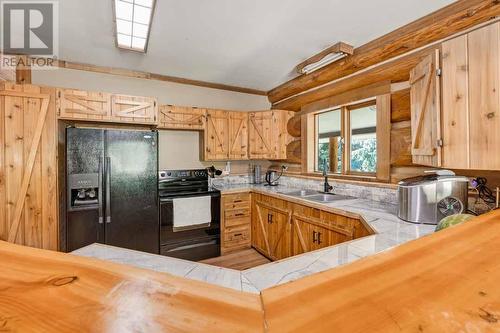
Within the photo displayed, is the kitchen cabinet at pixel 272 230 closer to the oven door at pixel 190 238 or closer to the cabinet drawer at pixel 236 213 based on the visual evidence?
the cabinet drawer at pixel 236 213

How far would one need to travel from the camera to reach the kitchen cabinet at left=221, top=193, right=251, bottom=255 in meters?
3.23

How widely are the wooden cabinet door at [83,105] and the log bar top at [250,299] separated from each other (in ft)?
8.74

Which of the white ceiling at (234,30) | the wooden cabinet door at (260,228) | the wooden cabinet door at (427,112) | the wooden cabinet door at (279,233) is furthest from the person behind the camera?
the wooden cabinet door at (260,228)

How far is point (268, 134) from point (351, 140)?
131cm

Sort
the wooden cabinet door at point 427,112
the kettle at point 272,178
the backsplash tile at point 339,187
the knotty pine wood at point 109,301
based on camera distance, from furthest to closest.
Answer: the kettle at point 272,178, the backsplash tile at point 339,187, the wooden cabinet door at point 427,112, the knotty pine wood at point 109,301

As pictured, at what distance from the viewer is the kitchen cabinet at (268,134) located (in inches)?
146

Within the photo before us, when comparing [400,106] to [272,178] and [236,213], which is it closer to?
[272,178]

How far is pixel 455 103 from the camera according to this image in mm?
1336

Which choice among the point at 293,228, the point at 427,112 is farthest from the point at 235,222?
the point at 427,112

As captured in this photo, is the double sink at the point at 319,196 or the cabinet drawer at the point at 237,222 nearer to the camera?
the double sink at the point at 319,196

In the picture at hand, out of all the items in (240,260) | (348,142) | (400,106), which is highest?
(400,106)

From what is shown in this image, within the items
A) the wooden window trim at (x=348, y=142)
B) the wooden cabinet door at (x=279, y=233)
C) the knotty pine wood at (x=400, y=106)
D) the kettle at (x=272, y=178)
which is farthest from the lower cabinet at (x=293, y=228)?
the knotty pine wood at (x=400, y=106)

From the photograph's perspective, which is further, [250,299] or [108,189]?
[108,189]

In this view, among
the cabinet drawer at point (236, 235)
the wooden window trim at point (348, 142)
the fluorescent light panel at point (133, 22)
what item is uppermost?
the fluorescent light panel at point (133, 22)
